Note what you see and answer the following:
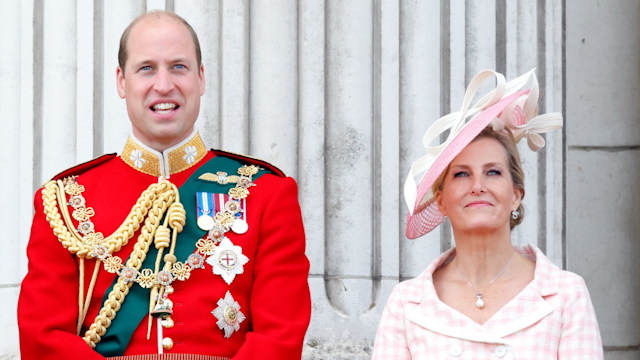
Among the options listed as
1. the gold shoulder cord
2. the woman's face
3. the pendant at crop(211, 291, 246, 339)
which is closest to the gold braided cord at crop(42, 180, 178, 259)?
the gold shoulder cord

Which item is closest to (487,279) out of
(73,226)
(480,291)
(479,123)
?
(480,291)

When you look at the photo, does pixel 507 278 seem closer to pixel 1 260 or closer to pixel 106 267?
pixel 106 267

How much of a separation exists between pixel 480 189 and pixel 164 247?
3.25ft

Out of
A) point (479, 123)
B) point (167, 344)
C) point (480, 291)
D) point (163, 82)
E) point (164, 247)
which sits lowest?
point (167, 344)

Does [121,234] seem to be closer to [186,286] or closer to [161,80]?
[186,286]

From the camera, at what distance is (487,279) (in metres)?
3.70

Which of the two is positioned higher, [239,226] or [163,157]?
[163,157]

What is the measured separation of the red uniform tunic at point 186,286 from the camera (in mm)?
3709

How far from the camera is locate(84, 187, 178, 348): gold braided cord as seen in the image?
373 cm

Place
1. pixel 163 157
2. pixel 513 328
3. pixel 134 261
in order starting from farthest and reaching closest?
pixel 163 157 → pixel 134 261 → pixel 513 328

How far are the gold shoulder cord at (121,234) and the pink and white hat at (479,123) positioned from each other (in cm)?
74

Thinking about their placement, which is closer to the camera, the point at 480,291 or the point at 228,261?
the point at 480,291

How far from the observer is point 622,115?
5605 millimetres

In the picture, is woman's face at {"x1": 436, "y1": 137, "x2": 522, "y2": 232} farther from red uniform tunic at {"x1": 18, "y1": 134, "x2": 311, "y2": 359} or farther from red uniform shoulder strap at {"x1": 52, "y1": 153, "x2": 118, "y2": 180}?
red uniform shoulder strap at {"x1": 52, "y1": 153, "x2": 118, "y2": 180}
